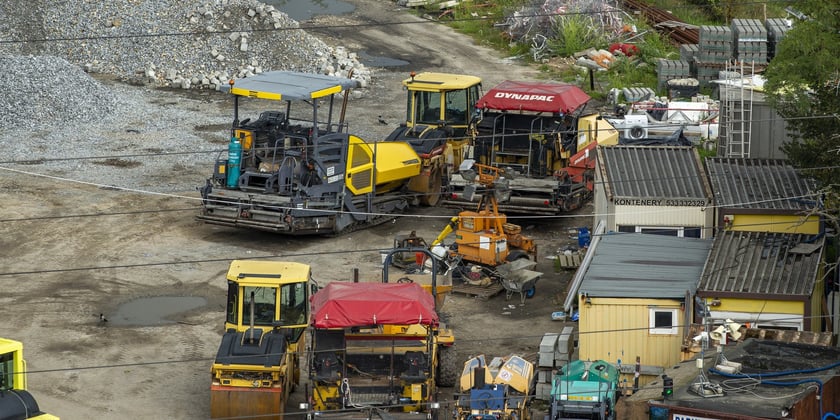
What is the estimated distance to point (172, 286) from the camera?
28375 millimetres

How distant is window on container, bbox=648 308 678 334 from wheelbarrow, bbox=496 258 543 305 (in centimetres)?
473

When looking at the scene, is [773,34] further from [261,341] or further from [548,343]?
[261,341]

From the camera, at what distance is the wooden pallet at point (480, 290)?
27.7m

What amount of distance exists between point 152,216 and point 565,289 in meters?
9.99

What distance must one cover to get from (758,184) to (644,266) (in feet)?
10.3

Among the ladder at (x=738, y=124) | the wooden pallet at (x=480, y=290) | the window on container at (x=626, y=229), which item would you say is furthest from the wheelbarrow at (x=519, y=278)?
the ladder at (x=738, y=124)

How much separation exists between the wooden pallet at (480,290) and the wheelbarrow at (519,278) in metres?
0.17

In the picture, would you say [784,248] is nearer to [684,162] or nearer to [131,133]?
[684,162]

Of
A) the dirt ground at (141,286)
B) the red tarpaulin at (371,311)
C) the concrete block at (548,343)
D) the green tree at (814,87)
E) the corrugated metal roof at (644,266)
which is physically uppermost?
the green tree at (814,87)

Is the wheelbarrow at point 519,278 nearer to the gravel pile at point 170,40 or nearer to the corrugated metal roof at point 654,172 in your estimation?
the corrugated metal roof at point 654,172

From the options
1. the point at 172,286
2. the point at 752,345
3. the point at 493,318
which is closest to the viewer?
the point at 752,345

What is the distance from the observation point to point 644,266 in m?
24.5

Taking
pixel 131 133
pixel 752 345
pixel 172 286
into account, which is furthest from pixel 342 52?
pixel 752 345

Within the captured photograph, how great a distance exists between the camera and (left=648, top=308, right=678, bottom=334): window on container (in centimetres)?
2297
